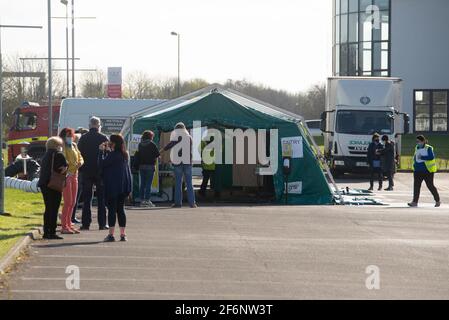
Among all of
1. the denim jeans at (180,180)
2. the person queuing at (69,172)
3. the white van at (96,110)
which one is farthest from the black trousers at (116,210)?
the white van at (96,110)

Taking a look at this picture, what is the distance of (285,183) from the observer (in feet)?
82.9

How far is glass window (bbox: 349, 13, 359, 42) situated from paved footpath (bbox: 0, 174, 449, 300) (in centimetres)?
4345

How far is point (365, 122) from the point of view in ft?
118

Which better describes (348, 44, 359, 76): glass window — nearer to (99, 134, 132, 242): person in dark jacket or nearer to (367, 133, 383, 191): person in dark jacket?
(367, 133, 383, 191): person in dark jacket

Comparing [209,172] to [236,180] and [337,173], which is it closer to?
[236,180]

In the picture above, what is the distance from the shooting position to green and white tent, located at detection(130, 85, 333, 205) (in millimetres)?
25172

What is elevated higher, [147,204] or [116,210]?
[116,210]

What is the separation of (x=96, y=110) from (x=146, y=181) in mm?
12186

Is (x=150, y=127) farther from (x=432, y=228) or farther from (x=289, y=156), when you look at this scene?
(x=432, y=228)

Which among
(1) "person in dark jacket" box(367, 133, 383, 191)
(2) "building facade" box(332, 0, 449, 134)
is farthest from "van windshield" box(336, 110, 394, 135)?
(2) "building facade" box(332, 0, 449, 134)

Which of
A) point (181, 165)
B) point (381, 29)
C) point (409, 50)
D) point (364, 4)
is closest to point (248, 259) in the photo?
point (181, 165)

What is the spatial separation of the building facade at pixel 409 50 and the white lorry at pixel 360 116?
2727cm

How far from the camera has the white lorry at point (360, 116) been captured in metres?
→ 35.8

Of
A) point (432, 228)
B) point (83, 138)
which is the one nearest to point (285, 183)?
point (432, 228)
